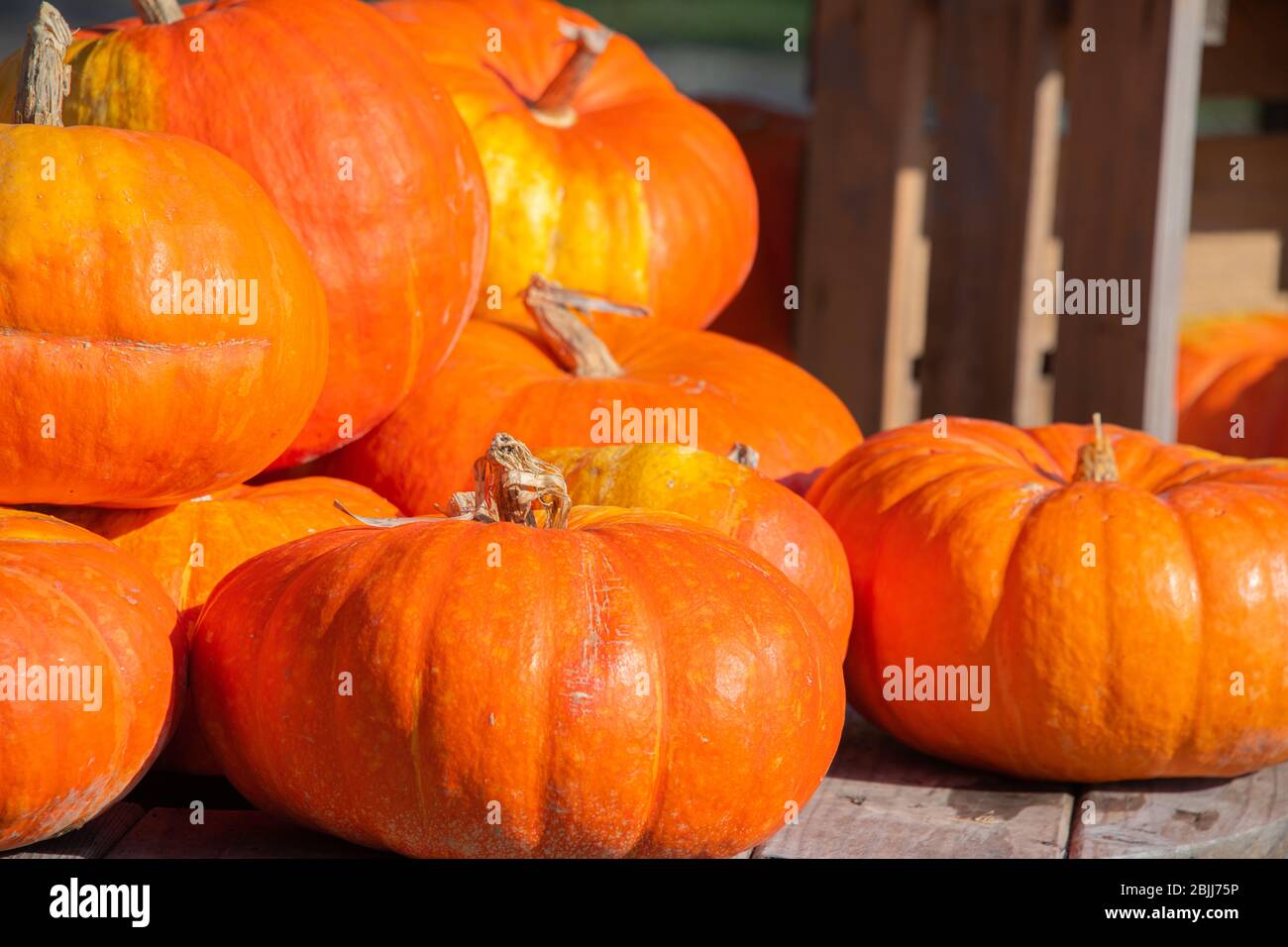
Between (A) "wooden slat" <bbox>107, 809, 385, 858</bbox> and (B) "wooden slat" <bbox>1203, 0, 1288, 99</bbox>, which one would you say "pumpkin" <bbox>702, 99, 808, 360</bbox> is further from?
(A) "wooden slat" <bbox>107, 809, 385, 858</bbox>

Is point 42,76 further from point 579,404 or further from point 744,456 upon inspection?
point 744,456

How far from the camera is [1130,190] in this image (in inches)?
116

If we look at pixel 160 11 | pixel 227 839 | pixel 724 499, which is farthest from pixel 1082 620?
pixel 160 11

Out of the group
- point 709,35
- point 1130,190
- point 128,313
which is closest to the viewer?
point 128,313

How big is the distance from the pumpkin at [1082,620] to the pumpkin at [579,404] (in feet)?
1.06

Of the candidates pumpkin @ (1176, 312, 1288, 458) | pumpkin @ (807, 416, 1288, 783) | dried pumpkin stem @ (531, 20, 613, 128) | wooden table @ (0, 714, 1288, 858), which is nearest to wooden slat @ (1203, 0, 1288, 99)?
pumpkin @ (1176, 312, 1288, 458)

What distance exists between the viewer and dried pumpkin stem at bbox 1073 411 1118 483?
82.0 inches

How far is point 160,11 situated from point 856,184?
1774mm

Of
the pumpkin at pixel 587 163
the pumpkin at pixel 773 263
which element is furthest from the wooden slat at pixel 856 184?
the pumpkin at pixel 587 163

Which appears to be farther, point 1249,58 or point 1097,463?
point 1249,58

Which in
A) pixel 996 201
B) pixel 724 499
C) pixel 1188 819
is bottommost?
pixel 1188 819

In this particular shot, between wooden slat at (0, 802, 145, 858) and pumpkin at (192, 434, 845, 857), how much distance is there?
17cm

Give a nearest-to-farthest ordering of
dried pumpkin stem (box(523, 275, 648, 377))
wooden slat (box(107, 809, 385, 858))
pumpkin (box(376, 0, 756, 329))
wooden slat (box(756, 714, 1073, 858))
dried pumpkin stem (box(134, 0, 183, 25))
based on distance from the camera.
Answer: wooden slat (box(107, 809, 385, 858)), wooden slat (box(756, 714, 1073, 858)), dried pumpkin stem (box(134, 0, 183, 25)), dried pumpkin stem (box(523, 275, 648, 377)), pumpkin (box(376, 0, 756, 329))
